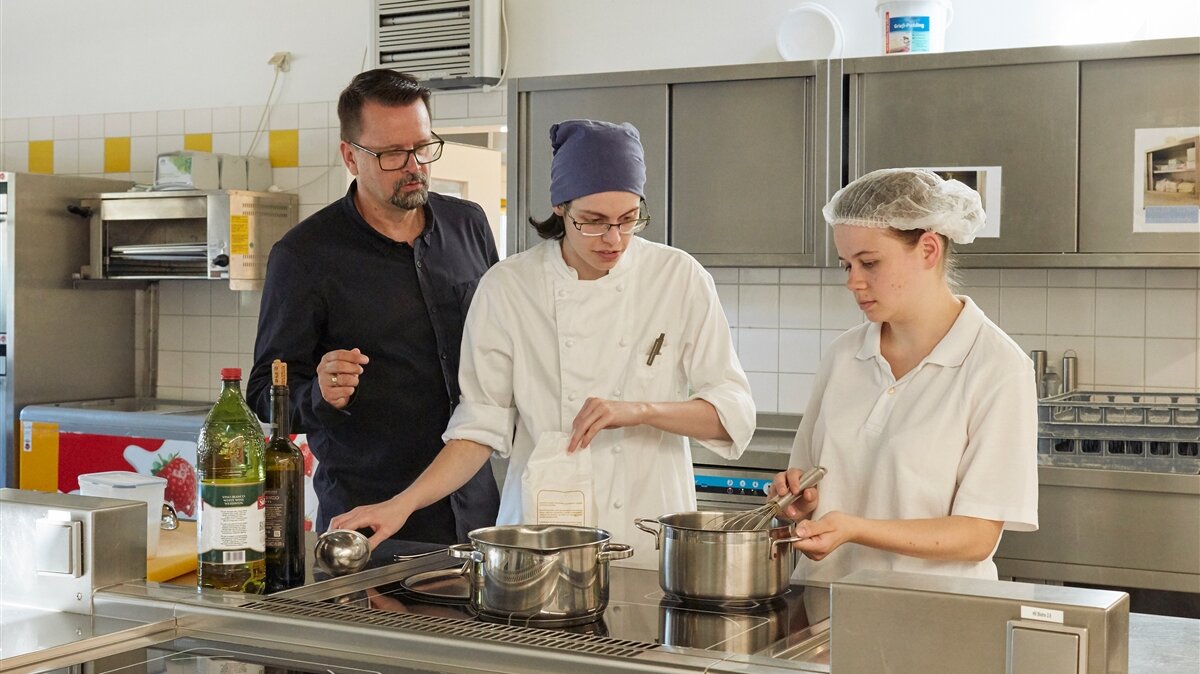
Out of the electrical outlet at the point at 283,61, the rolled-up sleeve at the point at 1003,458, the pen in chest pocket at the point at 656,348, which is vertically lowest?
the rolled-up sleeve at the point at 1003,458

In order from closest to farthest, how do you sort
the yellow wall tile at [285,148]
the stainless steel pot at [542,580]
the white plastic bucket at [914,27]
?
the stainless steel pot at [542,580]
the white plastic bucket at [914,27]
the yellow wall tile at [285,148]

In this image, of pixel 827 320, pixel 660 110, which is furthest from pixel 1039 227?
pixel 660 110

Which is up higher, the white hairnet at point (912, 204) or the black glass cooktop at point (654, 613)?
the white hairnet at point (912, 204)

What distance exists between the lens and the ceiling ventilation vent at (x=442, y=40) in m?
4.83

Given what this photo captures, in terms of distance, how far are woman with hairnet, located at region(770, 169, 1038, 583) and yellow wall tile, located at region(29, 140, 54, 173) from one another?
4.86 metres

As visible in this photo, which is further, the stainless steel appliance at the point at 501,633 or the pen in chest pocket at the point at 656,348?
the pen in chest pocket at the point at 656,348

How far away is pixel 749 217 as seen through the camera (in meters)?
4.16

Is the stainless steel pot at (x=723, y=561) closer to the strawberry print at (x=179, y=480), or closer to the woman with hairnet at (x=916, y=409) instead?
the woman with hairnet at (x=916, y=409)

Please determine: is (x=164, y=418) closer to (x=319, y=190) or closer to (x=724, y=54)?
(x=319, y=190)

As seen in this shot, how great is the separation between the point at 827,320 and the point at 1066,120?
3.54 feet

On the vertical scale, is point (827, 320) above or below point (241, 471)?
above

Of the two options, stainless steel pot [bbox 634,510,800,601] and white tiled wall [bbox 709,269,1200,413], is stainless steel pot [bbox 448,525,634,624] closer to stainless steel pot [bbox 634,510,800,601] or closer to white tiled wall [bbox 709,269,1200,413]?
stainless steel pot [bbox 634,510,800,601]

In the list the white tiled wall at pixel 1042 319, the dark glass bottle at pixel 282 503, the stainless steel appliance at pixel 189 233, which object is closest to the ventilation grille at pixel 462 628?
the dark glass bottle at pixel 282 503

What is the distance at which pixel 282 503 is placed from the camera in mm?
1858
